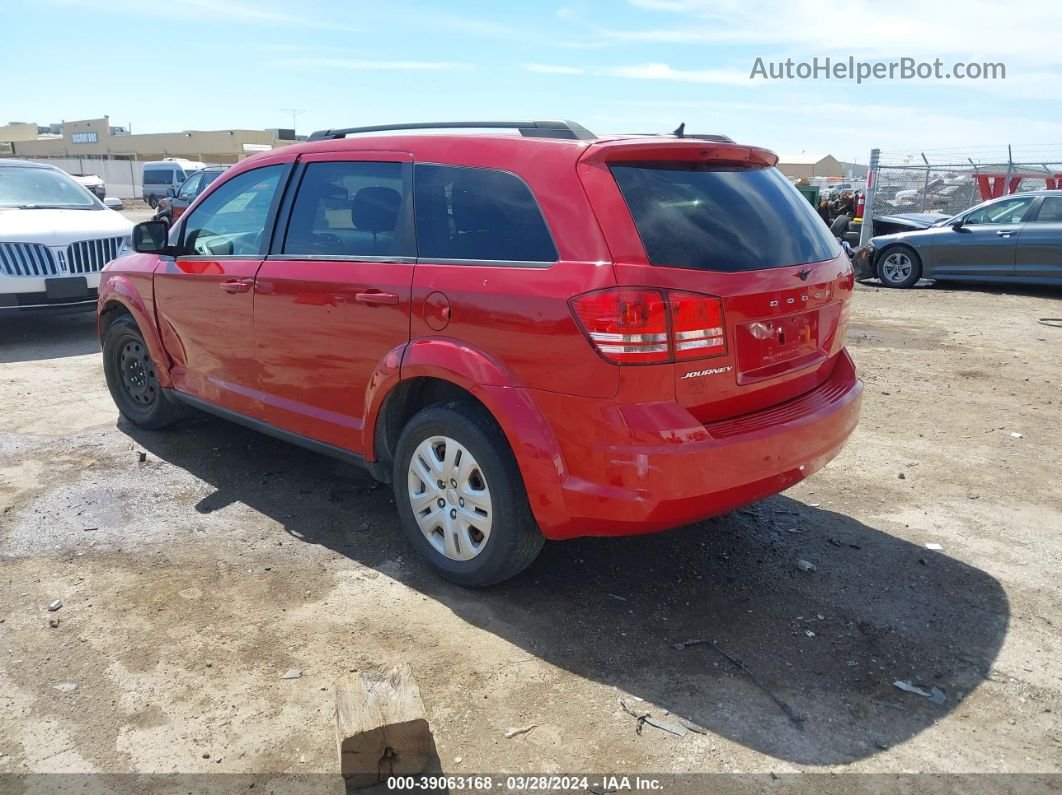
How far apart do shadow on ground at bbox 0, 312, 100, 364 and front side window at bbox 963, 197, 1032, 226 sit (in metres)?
12.3

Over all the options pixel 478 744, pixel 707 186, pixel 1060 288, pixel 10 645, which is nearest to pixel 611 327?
pixel 707 186

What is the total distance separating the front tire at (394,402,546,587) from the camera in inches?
133

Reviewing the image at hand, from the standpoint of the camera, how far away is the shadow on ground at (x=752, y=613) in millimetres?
2887

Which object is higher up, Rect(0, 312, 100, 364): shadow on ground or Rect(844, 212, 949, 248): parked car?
Rect(844, 212, 949, 248): parked car

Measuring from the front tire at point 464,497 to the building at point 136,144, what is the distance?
59.9m

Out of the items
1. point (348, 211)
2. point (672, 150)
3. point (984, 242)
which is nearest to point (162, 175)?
point (984, 242)

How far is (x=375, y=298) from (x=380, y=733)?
1948 mm

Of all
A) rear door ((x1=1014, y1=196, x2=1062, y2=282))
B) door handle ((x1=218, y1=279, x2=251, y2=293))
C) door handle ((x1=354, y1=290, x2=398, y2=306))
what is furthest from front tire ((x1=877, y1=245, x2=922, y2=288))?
door handle ((x1=354, y1=290, x2=398, y2=306))

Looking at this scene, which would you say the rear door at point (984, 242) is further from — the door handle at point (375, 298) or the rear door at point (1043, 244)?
the door handle at point (375, 298)

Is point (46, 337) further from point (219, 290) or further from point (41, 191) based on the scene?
point (219, 290)

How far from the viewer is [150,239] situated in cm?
523

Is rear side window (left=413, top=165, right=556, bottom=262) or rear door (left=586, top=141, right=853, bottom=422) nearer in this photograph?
rear door (left=586, top=141, right=853, bottom=422)

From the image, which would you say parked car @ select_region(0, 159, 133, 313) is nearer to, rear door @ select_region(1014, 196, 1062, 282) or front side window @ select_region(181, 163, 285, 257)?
front side window @ select_region(181, 163, 285, 257)

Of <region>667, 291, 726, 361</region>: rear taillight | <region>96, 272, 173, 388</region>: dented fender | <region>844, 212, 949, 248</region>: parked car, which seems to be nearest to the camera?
<region>667, 291, 726, 361</region>: rear taillight
